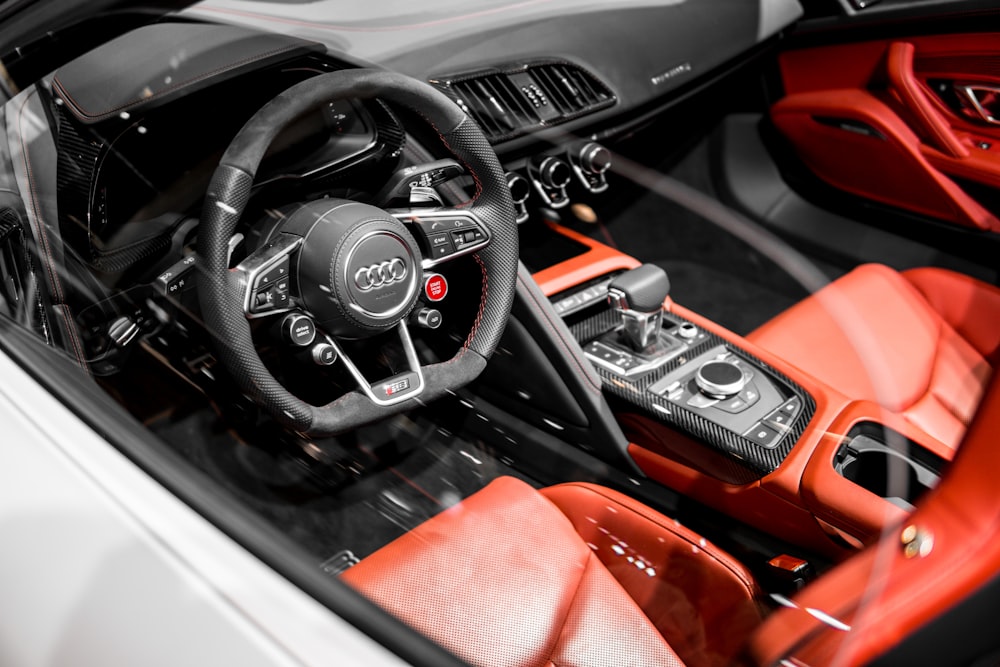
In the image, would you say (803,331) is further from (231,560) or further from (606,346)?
(231,560)

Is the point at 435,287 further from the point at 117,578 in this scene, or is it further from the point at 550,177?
the point at 550,177

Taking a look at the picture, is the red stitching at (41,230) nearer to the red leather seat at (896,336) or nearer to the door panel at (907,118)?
the red leather seat at (896,336)

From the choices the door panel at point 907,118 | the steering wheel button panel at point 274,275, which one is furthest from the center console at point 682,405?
the door panel at point 907,118

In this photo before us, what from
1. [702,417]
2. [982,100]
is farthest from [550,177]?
[982,100]

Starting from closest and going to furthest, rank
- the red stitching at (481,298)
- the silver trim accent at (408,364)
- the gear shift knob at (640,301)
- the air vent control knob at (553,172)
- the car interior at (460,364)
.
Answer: the car interior at (460,364)
the silver trim accent at (408,364)
the red stitching at (481,298)
the gear shift knob at (640,301)
the air vent control knob at (553,172)

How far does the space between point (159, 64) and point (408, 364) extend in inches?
21.0

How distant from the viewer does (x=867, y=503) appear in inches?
39.5

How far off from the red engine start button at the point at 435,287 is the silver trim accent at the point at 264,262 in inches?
8.7

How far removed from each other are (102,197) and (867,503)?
1.07 meters

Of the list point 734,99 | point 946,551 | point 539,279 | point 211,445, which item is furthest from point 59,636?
point 734,99

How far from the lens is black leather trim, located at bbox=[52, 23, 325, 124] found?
0.96m

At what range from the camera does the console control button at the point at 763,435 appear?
1.30 meters

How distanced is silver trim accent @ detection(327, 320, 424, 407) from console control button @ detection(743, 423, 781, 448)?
57 cm

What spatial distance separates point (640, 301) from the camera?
5.02 feet
